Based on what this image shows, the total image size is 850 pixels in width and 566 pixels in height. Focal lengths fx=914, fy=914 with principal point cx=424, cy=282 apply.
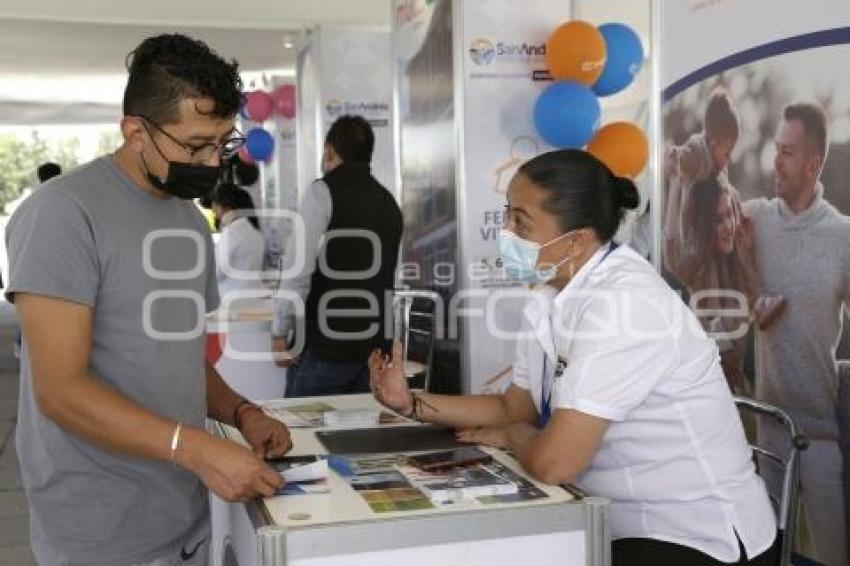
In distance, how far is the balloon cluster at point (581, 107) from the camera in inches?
127

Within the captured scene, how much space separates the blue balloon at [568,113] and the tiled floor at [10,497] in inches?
91.5

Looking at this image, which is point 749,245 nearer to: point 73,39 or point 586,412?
point 586,412

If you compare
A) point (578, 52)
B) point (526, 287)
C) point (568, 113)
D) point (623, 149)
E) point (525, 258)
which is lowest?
point (526, 287)

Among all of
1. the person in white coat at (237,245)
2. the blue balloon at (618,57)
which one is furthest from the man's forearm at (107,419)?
the person in white coat at (237,245)

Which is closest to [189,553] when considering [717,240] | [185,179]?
[185,179]

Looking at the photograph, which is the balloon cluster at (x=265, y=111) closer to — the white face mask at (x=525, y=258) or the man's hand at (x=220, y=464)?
the white face mask at (x=525, y=258)

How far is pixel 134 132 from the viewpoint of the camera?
4.69 feet

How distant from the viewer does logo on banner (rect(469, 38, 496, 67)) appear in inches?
135

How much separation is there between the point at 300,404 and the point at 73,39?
663cm

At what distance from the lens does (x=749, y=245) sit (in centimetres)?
242

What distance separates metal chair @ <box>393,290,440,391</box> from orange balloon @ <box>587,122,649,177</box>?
804 mm

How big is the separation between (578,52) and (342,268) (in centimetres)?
114

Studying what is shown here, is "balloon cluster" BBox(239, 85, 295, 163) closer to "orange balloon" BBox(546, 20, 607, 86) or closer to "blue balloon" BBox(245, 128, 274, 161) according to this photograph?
"blue balloon" BBox(245, 128, 274, 161)

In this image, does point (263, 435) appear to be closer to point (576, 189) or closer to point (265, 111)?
point (576, 189)
